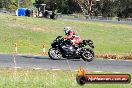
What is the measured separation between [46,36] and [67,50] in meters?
21.1

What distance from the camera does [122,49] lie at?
38.6m

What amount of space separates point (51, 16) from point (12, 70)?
5283cm

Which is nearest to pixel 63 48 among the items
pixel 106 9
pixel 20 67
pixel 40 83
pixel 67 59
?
pixel 67 59

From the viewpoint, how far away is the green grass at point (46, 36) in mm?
37062

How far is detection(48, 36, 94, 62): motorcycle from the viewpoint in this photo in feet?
82.7

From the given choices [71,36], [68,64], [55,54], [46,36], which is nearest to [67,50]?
[55,54]

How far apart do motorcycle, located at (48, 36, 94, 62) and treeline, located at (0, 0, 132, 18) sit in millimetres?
86328

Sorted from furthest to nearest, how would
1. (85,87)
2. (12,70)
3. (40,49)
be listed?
(40,49) < (12,70) < (85,87)

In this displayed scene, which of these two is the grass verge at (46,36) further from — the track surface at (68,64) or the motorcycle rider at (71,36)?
the track surface at (68,64)

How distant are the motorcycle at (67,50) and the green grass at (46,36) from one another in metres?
7.18

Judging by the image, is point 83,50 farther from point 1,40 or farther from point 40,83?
point 1,40

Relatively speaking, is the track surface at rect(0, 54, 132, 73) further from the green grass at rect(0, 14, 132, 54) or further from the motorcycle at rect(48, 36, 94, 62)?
the green grass at rect(0, 14, 132, 54)

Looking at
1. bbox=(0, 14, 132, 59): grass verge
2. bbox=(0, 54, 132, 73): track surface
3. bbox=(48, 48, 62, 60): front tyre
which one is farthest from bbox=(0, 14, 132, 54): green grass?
bbox=(0, 54, 132, 73): track surface

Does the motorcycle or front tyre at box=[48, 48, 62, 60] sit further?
front tyre at box=[48, 48, 62, 60]
